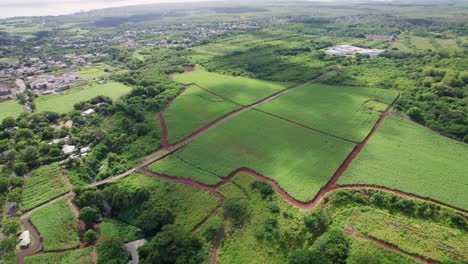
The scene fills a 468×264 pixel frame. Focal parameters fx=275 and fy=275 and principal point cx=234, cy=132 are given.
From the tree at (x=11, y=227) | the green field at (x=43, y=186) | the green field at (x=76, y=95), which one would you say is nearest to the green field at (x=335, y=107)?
the green field at (x=43, y=186)

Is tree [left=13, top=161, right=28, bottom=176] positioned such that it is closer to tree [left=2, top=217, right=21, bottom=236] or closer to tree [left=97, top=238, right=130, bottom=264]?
tree [left=2, top=217, right=21, bottom=236]

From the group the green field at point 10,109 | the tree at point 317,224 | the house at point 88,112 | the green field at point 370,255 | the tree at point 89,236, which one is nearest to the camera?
the green field at point 370,255

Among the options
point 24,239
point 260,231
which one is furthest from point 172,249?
point 24,239

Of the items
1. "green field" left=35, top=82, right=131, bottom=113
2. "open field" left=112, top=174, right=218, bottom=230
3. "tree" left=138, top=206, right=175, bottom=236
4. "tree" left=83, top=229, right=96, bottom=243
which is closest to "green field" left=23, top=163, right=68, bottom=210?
"open field" left=112, top=174, right=218, bottom=230

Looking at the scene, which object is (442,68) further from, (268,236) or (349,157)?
(268,236)

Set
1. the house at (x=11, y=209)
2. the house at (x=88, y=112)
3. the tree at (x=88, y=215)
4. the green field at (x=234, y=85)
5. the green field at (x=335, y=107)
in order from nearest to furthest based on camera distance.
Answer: the tree at (x=88, y=215), the house at (x=11, y=209), the green field at (x=335, y=107), the house at (x=88, y=112), the green field at (x=234, y=85)

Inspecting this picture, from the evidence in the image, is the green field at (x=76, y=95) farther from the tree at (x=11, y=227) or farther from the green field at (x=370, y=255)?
the green field at (x=370, y=255)

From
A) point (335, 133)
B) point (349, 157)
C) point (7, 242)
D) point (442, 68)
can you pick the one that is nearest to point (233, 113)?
point (335, 133)
